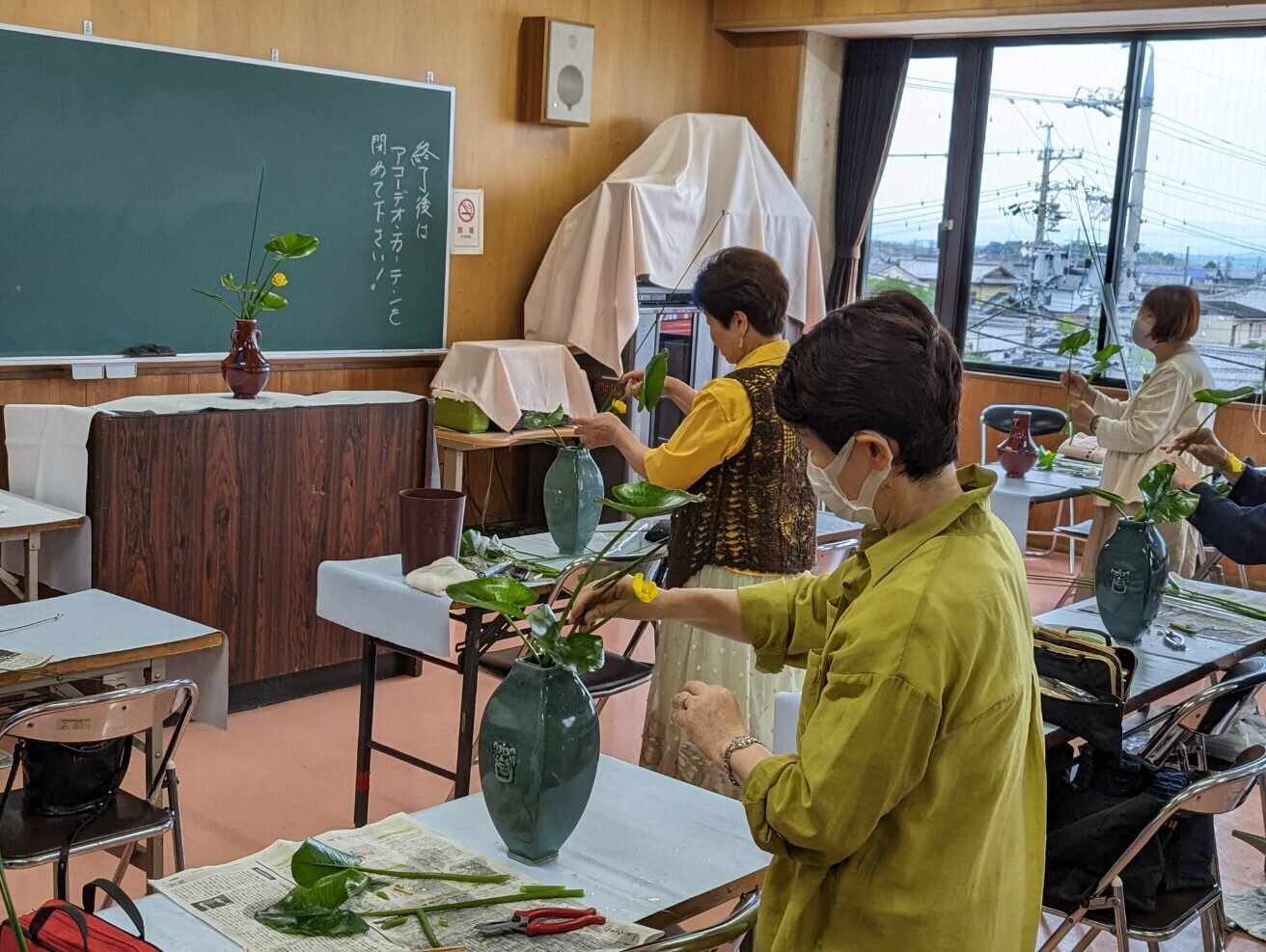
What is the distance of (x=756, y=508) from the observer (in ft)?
10.0

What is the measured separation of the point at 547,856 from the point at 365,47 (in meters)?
4.39

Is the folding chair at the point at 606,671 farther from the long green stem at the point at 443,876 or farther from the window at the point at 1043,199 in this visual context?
the window at the point at 1043,199

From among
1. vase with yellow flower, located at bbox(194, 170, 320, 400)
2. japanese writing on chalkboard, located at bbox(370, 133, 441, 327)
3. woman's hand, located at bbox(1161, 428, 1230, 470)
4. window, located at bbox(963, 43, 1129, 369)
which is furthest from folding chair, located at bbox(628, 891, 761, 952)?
window, located at bbox(963, 43, 1129, 369)

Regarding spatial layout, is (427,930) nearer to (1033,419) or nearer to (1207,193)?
(1033,419)

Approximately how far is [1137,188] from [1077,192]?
0.30 metres

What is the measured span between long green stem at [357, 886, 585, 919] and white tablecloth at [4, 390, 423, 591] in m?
2.53

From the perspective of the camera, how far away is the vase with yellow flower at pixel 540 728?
5.88 feet

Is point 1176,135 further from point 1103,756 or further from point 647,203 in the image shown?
point 1103,756

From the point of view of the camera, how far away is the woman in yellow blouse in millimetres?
2986

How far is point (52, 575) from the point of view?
156 inches

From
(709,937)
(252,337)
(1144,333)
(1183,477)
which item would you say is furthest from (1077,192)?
(709,937)

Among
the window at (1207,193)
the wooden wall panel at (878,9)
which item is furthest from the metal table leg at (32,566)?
the window at (1207,193)

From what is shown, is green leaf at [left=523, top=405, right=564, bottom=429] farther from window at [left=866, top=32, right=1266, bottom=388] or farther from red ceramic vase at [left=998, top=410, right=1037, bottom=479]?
window at [left=866, top=32, right=1266, bottom=388]

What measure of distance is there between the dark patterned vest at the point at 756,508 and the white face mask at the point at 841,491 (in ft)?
4.28
